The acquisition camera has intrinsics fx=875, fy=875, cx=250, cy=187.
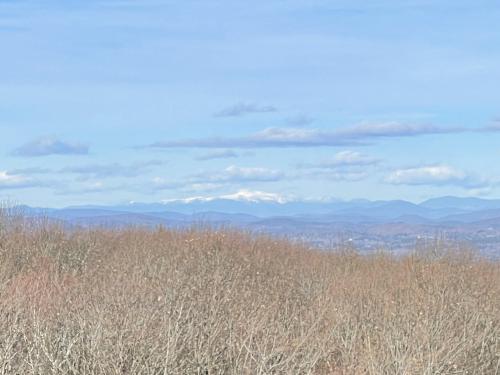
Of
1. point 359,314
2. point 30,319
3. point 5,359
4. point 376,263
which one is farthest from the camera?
point 376,263

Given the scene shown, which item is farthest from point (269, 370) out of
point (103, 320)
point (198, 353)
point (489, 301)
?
point (489, 301)

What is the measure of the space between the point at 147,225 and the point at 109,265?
8967mm

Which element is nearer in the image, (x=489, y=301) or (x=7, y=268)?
(x=489, y=301)

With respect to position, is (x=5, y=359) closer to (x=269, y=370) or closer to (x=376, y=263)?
(x=269, y=370)

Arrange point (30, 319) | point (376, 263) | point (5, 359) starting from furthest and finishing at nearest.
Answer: point (376, 263) < point (30, 319) < point (5, 359)

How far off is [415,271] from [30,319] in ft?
39.0

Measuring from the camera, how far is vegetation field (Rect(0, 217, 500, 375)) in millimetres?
12656

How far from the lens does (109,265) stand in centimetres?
2441

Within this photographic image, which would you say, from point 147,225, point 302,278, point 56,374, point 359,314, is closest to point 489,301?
point 359,314

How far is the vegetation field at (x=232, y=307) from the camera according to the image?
41.5ft

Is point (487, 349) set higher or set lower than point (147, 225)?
lower

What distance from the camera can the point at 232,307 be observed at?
1742 cm

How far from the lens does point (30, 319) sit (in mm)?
14375

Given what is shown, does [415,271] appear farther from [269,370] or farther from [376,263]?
[269,370]
